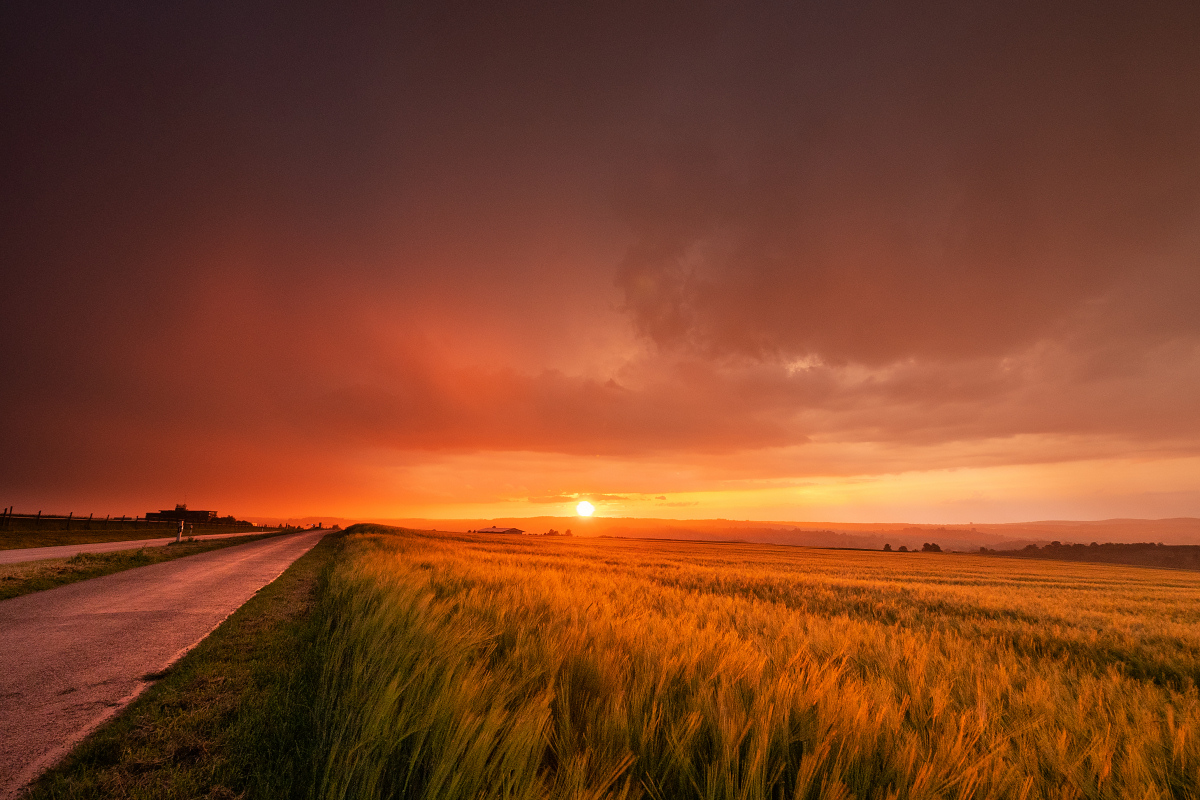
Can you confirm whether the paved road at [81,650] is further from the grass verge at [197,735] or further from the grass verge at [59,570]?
the grass verge at [59,570]

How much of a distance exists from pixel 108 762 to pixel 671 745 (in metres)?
3.34

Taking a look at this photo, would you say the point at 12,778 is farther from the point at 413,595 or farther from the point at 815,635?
the point at 815,635

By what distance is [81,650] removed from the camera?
4.98 m

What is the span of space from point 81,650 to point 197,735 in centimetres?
354

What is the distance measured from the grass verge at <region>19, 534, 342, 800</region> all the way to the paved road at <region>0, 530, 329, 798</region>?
0.19 metres

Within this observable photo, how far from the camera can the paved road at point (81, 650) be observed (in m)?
2.99

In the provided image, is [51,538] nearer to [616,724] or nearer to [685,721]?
[616,724]

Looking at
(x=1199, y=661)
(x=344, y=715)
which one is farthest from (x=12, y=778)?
(x=1199, y=661)

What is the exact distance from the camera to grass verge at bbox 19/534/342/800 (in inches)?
94.3

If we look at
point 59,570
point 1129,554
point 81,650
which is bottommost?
point 1129,554

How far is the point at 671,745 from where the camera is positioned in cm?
167

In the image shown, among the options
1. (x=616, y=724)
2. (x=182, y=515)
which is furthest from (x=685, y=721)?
(x=182, y=515)

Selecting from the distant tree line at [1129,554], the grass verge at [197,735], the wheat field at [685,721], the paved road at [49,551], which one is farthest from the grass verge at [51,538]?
the distant tree line at [1129,554]

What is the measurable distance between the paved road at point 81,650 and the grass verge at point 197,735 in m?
0.19
